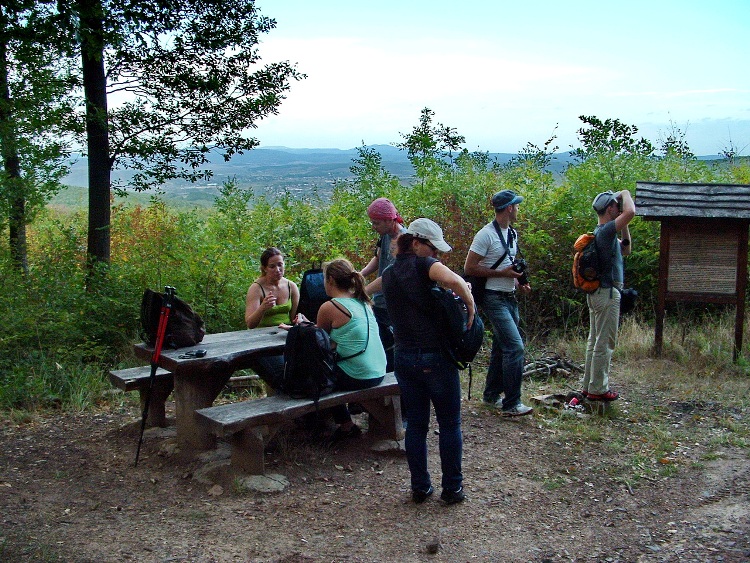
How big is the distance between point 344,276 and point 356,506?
153 cm

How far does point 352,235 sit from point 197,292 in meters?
2.96

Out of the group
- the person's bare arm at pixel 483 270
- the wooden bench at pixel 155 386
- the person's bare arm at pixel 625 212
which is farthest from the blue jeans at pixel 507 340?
the wooden bench at pixel 155 386

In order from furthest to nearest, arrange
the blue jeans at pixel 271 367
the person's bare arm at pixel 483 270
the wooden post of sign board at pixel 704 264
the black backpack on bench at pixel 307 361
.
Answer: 1. the wooden post of sign board at pixel 704 264
2. the person's bare arm at pixel 483 270
3. the blue jeans at pixel 271 367
4. the black backpack on bench at pixel 307 361

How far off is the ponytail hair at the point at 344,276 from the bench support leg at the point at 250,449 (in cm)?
108

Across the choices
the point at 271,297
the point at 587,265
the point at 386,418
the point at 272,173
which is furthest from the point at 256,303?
the point at 272,173

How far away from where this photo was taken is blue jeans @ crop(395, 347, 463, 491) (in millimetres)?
4422

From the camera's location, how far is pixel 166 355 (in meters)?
5.10

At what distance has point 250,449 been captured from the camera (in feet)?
16.1

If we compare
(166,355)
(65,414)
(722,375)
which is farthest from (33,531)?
(722,375)

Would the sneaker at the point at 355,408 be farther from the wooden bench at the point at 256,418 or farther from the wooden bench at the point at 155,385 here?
the wooden bench at the point at 155,385

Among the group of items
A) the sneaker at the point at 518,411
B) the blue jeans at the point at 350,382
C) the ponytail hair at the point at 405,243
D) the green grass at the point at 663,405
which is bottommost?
A: the green grass at the point at 663,405

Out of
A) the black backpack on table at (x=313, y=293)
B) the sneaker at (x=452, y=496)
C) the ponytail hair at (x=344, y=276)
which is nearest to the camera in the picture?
the sneaker at (x=452, y=496)

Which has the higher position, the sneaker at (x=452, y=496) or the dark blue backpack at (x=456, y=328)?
the dark blue backpack at (x=456, y=328)

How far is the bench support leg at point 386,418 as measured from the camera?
5.63 metres
